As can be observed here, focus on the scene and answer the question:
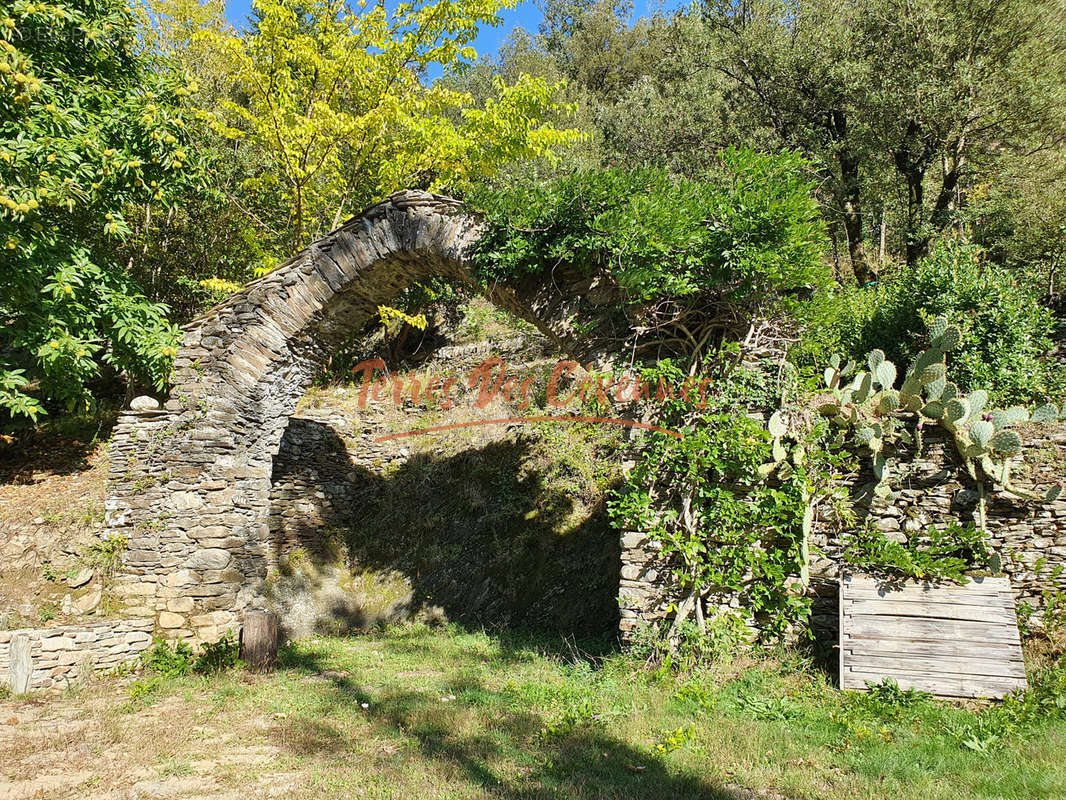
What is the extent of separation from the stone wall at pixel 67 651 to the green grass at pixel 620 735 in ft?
2.39

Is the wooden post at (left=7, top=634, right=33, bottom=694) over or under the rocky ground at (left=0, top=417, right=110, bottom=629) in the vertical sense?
under

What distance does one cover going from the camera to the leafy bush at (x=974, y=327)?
837cm

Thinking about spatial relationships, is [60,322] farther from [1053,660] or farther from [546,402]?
[1053,660]

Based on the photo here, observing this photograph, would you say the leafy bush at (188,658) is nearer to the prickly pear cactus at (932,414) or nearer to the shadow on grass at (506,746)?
the shadow on grass at (506,746)

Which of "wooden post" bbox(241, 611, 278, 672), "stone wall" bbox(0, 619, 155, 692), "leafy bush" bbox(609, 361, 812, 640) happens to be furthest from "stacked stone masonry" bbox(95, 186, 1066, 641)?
"leafy bush" bbox(609, 361, 812, 640)

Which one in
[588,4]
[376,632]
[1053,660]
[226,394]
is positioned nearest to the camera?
[1053,660]

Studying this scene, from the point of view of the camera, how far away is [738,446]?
551cm

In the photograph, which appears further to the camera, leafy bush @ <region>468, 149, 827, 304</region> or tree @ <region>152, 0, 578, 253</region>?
tree @ <region>152, 0, 578, 253</region>

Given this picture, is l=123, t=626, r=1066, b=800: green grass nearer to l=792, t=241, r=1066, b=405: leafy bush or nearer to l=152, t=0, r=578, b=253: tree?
l=792, t=241, r=1066, b=405: leafy bush

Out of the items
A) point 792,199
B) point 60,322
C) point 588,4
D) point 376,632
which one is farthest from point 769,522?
point 588,4

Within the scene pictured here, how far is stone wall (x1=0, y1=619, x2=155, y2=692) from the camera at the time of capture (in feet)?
18.6

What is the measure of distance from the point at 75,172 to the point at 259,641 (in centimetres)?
581

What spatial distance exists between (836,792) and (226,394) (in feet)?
23.1

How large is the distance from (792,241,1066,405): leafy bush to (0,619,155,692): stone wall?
8737 millimetres
